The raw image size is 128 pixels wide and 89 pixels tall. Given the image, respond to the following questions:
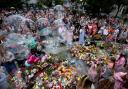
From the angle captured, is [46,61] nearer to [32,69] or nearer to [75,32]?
[32,69]

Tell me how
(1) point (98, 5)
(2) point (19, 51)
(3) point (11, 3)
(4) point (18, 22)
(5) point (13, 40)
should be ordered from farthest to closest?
(1) point (98, 5) → (3) point (11, 3) → (4) point (18, 22) → (5) point (13, 40) → (2) point (19, 51)

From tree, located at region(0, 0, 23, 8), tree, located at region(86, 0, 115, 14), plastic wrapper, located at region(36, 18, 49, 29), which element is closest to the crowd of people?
plastic wrapper, located at region(36, 18, 49, 29)

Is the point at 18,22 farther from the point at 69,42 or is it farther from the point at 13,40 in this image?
the point at 13,40

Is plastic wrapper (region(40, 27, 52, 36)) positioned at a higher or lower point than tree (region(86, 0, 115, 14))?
higher

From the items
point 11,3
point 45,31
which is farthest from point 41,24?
point 11,3

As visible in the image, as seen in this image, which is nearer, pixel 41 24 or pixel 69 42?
pixel 69 42

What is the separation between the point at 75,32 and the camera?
16828 mm

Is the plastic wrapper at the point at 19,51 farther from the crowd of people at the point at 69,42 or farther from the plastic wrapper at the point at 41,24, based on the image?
the plastic wrapper at the point at 41,24

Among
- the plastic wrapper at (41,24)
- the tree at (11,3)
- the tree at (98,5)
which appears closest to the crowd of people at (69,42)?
the plastic wrapper at (41,24)

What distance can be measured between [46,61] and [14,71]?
99 cm

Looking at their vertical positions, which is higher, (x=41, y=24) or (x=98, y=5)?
(x=41, y=24)

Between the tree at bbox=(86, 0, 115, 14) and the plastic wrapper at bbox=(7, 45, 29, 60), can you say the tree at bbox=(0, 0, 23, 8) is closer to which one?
the tree at bbox=(86, 0, 115, 14)

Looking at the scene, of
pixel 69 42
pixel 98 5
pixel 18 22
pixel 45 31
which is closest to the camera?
pixel 69 42

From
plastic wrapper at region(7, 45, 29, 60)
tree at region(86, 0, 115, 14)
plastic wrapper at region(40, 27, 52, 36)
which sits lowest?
tree at region(86, 0, 115, 14)
